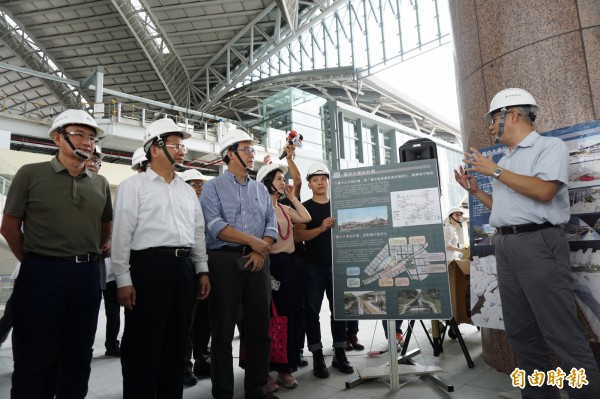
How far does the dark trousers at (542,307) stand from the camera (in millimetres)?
1930

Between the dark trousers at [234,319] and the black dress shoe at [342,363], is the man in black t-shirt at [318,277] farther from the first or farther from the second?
the dark trousers at [234,319]

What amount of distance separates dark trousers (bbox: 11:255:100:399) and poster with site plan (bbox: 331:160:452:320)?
178cm

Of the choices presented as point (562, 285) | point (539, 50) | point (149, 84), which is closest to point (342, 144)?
point (149, 84)

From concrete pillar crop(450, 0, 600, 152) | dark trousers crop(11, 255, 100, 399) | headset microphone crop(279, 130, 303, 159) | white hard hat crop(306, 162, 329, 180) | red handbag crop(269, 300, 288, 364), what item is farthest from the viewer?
white hard hat crop(306, 162, 329, 180)

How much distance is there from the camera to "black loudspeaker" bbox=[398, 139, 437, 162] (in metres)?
3.19

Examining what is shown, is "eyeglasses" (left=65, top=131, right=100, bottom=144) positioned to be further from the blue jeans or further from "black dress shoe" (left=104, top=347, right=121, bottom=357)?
"black dress shoe" (left=104, top=347, right=121, bottom=357)

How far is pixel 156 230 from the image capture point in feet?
7.40

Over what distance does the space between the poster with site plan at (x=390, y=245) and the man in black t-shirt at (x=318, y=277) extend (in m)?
0.28

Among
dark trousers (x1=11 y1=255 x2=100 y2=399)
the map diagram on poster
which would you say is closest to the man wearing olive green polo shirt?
dark trousers (x1=11 y1=255 x2=100 y2=399)

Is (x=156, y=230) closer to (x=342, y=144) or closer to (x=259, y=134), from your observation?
(x=342, y=144)

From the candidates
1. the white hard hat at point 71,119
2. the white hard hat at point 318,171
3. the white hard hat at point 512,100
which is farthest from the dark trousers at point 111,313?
the white hard hat at point 512,100

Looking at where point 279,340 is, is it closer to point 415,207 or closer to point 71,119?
point 415,207

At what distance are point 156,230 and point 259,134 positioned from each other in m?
19.5

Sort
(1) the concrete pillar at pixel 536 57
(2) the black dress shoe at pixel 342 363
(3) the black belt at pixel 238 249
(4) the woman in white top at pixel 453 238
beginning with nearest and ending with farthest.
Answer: (3) the black belt at pixel 238 249
(1) the concrete pillar at pixel 536 57
(2) the black dress shoe at pixel 342 363
(4) the woman in white top at pixel 453 238
